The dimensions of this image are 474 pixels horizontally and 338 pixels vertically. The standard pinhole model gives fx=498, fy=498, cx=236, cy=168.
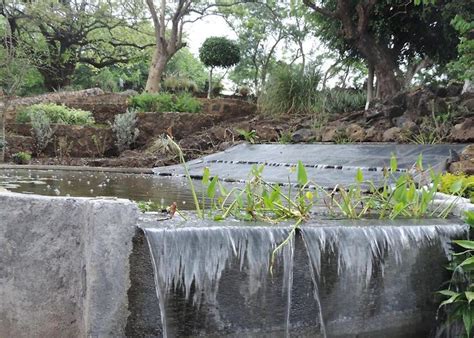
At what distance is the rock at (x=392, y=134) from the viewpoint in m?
9.16

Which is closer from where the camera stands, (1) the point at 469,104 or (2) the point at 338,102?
(1) the point at 469,104

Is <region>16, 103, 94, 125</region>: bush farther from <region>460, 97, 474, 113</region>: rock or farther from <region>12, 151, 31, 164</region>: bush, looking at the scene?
<region>460, 97, 474, 113</region>: rock

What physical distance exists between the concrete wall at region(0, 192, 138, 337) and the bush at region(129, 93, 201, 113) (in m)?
11.9

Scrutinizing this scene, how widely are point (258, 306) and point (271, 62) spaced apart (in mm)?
24455

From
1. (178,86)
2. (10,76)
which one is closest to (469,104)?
(10,76)

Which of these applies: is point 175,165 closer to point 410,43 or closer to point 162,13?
point 410,43

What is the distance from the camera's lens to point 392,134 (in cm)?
927

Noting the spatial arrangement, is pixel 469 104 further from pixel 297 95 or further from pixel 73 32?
pixel 73 32

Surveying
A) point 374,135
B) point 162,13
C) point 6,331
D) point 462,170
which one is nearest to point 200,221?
point 6,331

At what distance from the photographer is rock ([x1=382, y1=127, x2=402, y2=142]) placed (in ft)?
30.1

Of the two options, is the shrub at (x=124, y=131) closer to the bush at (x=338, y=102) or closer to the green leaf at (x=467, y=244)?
the bush at (x=338, y=102)

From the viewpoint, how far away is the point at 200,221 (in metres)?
2.63

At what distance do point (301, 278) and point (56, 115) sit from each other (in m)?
11.4

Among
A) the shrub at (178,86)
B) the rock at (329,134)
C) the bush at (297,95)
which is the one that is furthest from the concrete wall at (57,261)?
the shrub at (178,86)
